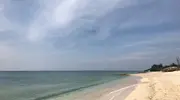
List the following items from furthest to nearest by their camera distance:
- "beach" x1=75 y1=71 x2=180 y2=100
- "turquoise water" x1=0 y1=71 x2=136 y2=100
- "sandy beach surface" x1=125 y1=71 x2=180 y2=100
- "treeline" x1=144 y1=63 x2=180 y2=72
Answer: "treeline" x1=144 y1=63 x2=180 y2=72, "turquoise water" x1=0 y1=71 x2=136 y2=100, "beach" x1=75 y1=71 x2=180 y2=100, "sandy beach surface" x1=125 y1=71 x2=180 y2=100

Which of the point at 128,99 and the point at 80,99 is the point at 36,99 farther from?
the point at 128,99

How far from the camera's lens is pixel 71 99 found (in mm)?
18688

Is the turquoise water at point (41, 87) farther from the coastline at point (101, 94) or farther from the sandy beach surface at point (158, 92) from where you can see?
the sandy beach surface at point (158, 92)

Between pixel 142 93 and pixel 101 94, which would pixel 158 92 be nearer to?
pixel 142 93

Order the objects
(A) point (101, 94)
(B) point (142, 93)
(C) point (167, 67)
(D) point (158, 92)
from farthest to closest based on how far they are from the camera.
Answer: (C) point (167, 67) < (A) point (101, 94) < (B) point (142, 93) < (D) point (158, 92)

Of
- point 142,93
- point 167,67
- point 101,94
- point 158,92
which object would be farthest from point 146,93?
point 167,67

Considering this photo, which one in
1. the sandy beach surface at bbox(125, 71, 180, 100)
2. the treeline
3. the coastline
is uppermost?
the treeline

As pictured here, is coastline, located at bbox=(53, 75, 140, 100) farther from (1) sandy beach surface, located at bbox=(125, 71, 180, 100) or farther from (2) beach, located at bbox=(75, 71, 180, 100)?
(1) sandy beach surface, located at bbox=(125, 71, 180, 100)

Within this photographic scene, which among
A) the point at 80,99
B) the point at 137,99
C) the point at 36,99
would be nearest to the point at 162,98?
the point at 137,99

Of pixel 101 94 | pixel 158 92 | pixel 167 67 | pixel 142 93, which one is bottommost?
pixel 101 94

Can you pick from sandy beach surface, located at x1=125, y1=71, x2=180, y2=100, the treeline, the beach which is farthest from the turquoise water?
the treeline

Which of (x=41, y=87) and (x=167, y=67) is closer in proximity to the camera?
(x=41, y=87)

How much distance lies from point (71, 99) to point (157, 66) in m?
101

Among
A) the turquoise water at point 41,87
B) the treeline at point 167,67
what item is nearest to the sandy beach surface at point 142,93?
the turquoise water at point 41,87
